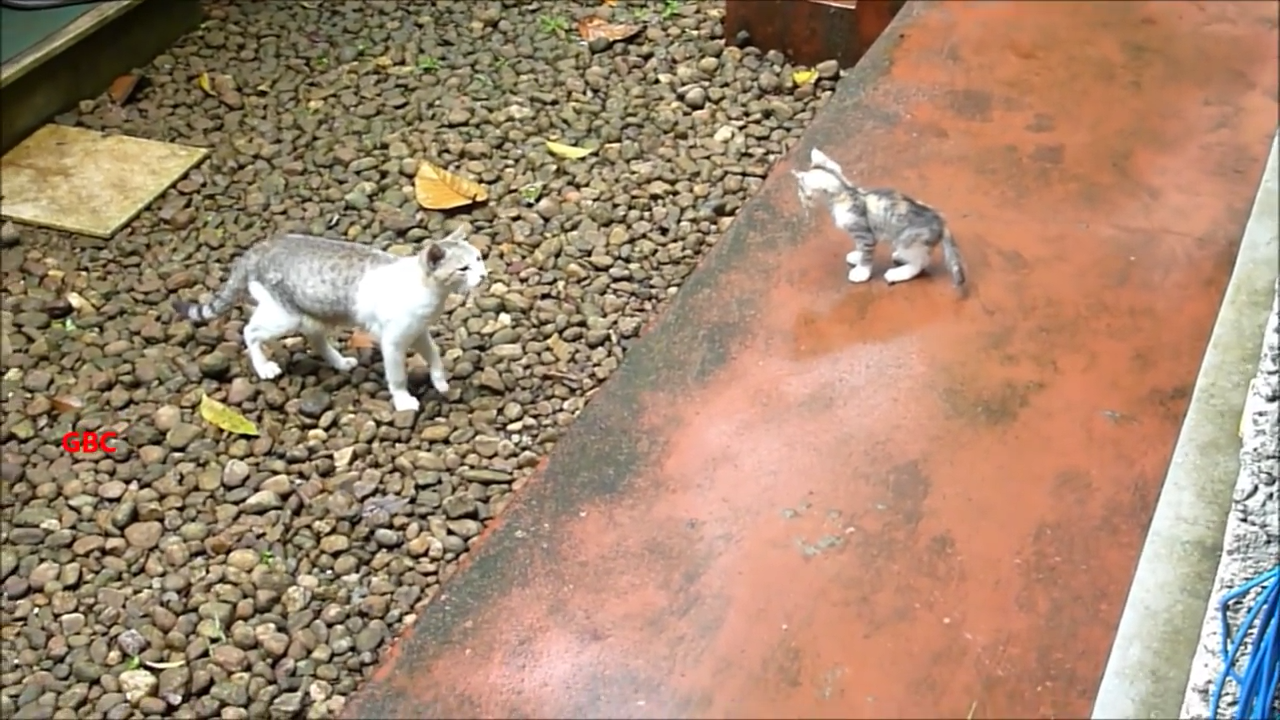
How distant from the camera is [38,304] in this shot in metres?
3.62

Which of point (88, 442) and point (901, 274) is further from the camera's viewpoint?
point (88, 442)

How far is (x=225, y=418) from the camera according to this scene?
3.26 meters

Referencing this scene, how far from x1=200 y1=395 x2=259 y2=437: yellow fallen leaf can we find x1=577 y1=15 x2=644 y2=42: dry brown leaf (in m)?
2.10

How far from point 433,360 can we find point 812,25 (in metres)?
2.04

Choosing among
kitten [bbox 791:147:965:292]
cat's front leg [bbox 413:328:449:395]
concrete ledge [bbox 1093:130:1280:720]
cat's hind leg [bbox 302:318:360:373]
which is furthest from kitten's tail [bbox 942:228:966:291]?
cat's hind leg [bbox 302:318:360:373]

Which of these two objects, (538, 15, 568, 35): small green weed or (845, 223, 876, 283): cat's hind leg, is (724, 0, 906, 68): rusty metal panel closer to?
(538, 15, 568, 35): small green weed

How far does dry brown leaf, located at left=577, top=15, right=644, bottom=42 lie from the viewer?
4785 millimetres

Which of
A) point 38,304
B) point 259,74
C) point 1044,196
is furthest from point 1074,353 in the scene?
point 259,74

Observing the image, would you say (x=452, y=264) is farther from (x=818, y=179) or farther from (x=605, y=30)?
(x=605, y=30)

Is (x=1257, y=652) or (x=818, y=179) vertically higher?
(x=1257, y=652)

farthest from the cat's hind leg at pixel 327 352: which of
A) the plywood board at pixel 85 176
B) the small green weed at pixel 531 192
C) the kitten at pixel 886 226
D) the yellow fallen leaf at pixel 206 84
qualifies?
the yellow fallen leaf at pixel 206 84

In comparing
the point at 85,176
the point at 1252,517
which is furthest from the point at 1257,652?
the point at 85,176

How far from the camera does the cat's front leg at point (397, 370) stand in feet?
10.1

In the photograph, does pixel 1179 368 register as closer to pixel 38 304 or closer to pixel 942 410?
pixel 942 410
